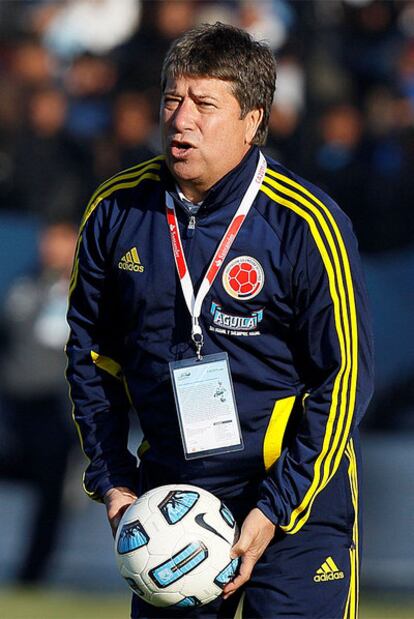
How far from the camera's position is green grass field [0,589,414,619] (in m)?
6.12

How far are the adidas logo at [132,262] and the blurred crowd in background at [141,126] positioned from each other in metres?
3.23

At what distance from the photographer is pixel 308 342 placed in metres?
3.32

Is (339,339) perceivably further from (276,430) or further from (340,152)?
(340,152)

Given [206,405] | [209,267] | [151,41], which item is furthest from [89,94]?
[206,405]

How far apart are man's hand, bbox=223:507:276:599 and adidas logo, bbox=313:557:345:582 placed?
20 cm

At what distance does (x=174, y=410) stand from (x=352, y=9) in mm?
3860

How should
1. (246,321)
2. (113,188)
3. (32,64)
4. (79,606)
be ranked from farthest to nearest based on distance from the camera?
(32,64) < (79,606) < (113,188) < (246,321)

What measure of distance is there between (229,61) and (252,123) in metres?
0.20

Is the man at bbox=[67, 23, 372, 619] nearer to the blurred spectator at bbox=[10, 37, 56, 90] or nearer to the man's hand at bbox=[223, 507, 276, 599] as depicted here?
the man's hand at bbox=[223, 507, 276, 599]

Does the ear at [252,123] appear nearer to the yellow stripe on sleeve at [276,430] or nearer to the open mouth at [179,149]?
the open mouth at [179,149]

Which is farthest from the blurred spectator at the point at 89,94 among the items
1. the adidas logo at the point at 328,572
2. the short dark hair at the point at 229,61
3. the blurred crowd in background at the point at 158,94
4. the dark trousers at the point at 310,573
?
the adidas logo at the point at 328,572

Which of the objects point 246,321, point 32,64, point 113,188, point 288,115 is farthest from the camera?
point 32,64

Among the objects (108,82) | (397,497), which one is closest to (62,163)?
(108,82)

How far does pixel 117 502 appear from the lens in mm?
3479
